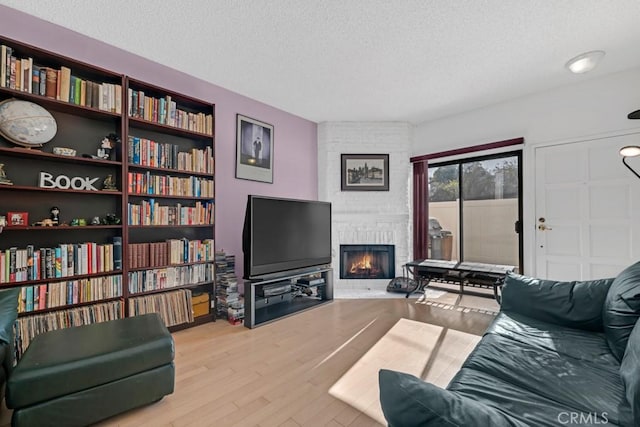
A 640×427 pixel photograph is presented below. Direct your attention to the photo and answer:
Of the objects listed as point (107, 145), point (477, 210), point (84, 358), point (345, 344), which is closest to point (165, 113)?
point (107, 145)

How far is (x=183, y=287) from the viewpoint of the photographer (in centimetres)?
289

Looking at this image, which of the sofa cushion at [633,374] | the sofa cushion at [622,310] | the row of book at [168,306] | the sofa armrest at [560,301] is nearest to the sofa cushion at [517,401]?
the sofa cushion at [633,374]

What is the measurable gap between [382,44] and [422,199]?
106 inches

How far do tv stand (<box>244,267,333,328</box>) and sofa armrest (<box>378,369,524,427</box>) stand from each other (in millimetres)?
2377

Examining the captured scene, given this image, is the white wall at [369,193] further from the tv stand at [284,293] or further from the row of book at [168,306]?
the row of book at [168,306]

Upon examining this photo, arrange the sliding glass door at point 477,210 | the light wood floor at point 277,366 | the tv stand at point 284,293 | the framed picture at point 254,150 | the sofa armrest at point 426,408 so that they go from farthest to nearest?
the sliding glass door at point 477,210
the framed picture at point 254,150
the tv stand at point 284,293
the light wood floor at point 277,366
the sofa armrest at point 426,408

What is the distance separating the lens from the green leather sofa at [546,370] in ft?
2.21

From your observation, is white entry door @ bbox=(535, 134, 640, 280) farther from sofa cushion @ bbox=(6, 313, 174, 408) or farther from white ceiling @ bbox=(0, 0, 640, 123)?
sofa cushion @ bbox=(6, 313, 174, 408)

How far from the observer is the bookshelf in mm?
2113

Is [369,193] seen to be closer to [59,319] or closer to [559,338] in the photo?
[559,338]

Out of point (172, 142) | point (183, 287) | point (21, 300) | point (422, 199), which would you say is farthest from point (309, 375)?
point (422, 199)

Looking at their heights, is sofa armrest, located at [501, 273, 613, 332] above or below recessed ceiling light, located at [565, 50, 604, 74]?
below

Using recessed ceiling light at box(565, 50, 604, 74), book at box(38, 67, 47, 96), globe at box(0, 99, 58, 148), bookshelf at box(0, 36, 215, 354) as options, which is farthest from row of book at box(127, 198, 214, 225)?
recessed ceiling light at box(565, 50, 604, 74)

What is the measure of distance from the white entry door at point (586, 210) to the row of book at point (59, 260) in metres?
4.62
